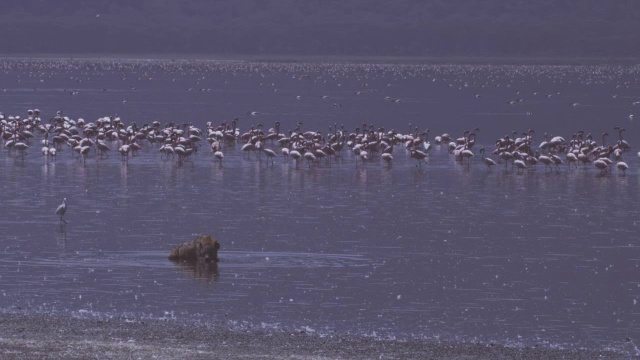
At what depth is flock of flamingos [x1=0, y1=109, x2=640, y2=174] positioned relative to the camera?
33469 mm

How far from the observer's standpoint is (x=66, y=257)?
19.5 metres

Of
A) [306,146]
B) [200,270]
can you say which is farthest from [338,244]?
[306,146]

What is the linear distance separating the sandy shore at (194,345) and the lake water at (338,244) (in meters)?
0.60

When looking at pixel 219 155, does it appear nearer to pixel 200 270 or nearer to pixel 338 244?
pixel 338 244

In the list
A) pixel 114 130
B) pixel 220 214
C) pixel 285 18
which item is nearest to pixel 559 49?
pixel 285 18

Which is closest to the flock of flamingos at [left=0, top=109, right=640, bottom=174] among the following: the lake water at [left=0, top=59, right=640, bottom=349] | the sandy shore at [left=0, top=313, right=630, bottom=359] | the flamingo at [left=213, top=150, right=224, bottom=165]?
the flamingo at [left=213, top=150, right=224, bottom=165]

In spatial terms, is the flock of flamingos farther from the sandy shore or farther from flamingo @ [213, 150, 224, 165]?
the sandy shore

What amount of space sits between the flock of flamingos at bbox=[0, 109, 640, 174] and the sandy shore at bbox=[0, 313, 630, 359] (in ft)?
60.2

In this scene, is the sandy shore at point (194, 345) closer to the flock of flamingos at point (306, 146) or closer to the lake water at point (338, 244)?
the lake water at point (338, 244)

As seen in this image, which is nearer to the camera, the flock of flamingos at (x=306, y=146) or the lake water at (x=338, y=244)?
the lake water at (x=338, y=244)

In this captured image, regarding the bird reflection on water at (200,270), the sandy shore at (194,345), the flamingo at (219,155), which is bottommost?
the sandy shore at (194,345)

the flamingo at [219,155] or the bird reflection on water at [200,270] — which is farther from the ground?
the flamingo at [219,155]

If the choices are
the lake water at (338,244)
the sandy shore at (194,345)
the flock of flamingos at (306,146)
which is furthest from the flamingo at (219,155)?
the sandy shore at (194,345)

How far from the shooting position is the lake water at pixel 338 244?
52.7 feet
